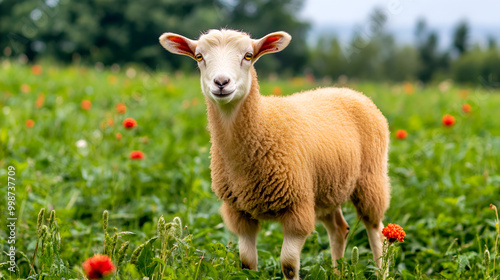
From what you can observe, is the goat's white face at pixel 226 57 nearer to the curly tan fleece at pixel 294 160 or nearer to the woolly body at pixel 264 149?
the woolly body at pixel 264 149

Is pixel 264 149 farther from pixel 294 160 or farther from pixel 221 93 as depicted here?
pixel 221 93

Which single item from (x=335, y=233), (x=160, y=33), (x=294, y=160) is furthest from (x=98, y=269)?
(x=160, y=33)

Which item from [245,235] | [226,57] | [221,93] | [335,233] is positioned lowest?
[335,233]

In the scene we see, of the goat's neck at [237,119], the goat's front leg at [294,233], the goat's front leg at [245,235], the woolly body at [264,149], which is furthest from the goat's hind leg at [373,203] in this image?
the goat's neck at [237,119]

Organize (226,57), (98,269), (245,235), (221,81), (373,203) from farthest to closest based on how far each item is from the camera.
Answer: (373,203) → (245,235) → (226,57) → (221,81) → (98,269)

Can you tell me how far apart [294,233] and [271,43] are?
1.08 m

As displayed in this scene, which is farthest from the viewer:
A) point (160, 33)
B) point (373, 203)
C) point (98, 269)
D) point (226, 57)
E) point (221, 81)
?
point (160, 33)

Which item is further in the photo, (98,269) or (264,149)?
(264,149)

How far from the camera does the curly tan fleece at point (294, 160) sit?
2.65 metres

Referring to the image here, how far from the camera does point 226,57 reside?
8.08 feet

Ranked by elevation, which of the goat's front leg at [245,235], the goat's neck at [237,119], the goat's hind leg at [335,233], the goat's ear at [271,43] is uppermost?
the goat's ear at [271,43]

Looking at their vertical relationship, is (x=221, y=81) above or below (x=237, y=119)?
above

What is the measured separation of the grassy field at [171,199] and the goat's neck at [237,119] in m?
0.56

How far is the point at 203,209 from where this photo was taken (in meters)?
4.11
